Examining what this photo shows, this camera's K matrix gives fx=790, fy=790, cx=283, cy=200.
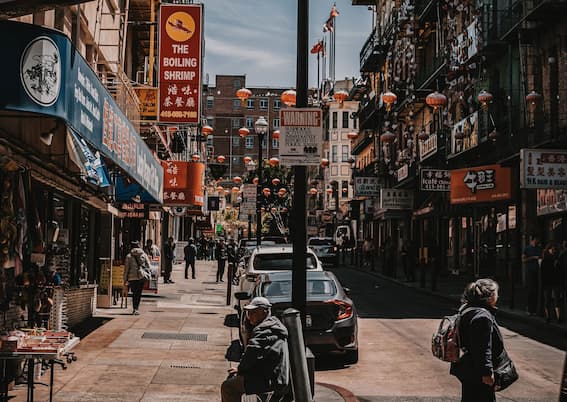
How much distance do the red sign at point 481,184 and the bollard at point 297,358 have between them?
21429 millimetres

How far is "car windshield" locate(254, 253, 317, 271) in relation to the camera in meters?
17.7

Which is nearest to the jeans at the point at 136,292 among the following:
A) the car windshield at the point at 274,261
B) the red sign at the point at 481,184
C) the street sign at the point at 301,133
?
the car windshield at the point at 274,261

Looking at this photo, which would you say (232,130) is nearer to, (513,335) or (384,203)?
(384,203)

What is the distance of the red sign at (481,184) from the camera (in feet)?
91.7

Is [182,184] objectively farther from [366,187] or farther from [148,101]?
[366,187]

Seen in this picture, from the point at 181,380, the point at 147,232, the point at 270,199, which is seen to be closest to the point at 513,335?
the point at 181,380

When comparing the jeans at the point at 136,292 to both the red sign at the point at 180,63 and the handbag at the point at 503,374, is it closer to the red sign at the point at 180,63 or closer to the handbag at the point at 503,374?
the red sign at the point at 180,63

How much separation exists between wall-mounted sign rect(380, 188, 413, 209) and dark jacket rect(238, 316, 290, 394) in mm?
35188

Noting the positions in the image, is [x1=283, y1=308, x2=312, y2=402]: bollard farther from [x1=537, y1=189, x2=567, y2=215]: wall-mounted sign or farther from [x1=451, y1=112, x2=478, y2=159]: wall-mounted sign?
[x1=451, y1=112, x2=478, y2=159]: wall-mounted sign

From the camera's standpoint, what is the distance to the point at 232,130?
133 metres

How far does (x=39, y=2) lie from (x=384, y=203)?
36085 mm

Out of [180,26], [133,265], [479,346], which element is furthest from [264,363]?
[180,26]

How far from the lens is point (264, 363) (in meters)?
6.86

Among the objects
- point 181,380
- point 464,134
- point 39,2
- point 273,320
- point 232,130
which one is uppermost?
point 232,130
